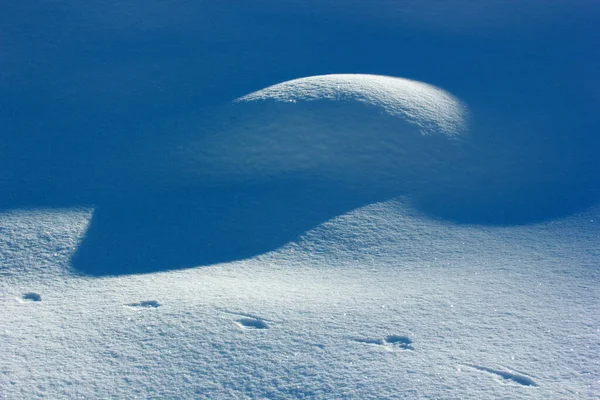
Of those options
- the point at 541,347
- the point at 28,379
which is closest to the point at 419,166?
the point at 541,347

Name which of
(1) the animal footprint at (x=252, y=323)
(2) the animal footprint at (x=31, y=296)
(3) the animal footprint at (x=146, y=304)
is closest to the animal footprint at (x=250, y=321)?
(1) the animal footprint at (x=252, y=323)

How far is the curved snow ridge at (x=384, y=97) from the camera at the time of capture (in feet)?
31.3

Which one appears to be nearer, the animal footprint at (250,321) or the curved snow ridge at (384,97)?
the animal footprint at (250,321)

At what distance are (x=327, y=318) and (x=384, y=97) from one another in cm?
511

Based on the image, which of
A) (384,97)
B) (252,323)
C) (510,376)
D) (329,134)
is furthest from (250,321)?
(384,97)

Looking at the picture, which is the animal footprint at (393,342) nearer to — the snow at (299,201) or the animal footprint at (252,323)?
the snow at (299,201)

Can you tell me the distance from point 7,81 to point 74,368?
302 inches

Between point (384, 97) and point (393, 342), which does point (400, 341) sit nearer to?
point (393, 342)

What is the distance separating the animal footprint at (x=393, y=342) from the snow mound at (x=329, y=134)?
11.1 feet

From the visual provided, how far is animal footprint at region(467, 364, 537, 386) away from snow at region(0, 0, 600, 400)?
26mm

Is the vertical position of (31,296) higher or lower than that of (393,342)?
lower

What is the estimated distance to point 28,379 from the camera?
16.2 feet

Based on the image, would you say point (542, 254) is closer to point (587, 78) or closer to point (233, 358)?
point (233, 358)

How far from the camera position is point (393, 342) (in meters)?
5.46
